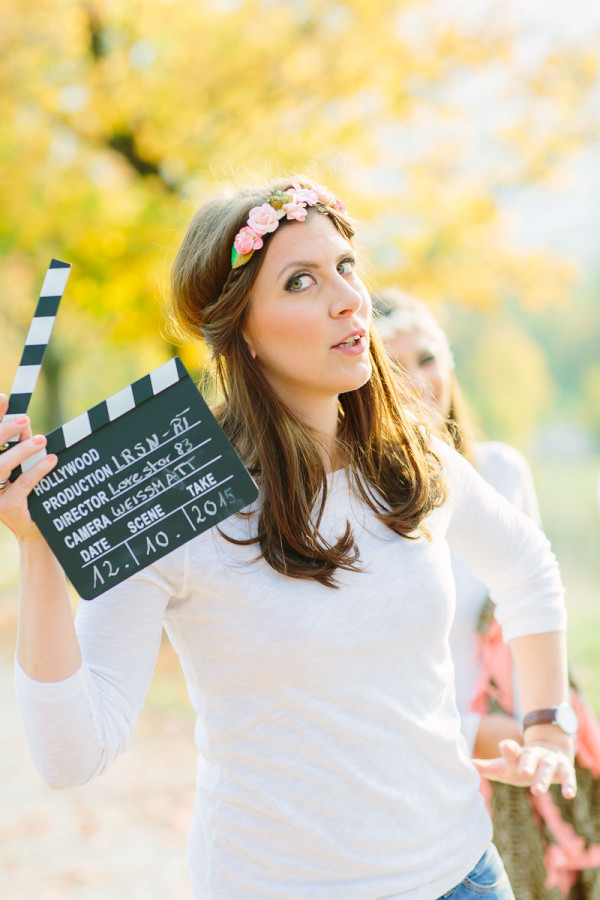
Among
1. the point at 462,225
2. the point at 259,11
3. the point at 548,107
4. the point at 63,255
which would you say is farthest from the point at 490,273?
the point at 63,255

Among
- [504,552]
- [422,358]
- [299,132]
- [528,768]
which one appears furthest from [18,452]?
[299,132]

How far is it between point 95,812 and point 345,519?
4.06 meters

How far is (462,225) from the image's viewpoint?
8.03m

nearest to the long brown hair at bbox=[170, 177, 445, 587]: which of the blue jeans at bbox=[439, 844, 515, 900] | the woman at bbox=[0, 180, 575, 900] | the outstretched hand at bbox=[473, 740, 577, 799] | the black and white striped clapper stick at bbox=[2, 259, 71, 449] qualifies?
the woman at bbox=[0, 180, 575, 900]

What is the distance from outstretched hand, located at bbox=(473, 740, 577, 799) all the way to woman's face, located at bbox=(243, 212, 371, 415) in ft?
2.96

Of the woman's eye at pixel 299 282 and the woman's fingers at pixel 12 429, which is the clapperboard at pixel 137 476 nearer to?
the woman's fingers at pixel 12 429

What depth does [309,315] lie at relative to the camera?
6.10ft

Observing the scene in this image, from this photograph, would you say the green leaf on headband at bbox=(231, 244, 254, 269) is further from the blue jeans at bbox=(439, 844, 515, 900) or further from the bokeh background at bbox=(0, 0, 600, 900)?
the bokeh background at bbox=(0, 0, 600, 900)

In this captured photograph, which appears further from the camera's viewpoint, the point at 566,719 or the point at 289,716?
the point at 566,719

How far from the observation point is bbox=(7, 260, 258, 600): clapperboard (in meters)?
1.54

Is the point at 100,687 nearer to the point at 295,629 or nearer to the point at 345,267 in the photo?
the point at 295,629

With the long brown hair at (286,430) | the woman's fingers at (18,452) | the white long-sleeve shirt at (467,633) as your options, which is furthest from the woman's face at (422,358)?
the woman's fingers at (18,452)

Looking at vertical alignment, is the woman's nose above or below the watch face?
above

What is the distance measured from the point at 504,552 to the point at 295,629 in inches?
28.0
